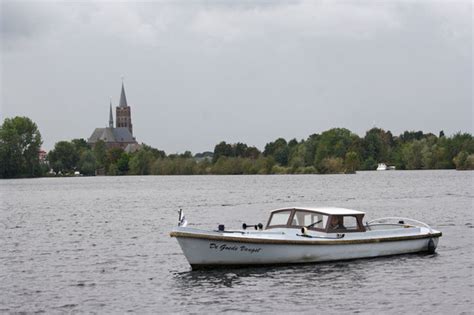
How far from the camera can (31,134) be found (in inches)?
7781

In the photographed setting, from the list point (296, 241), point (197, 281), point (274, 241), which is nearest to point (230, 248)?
point (274, 241)

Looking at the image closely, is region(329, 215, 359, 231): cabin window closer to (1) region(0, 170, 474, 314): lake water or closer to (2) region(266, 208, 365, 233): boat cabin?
(2) region(266, 208, 365, 233): boat cabin

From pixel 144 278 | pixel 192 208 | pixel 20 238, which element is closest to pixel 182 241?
pixel 144 278

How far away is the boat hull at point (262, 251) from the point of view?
3095 cm

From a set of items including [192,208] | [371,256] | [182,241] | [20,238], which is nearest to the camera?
[182,241]

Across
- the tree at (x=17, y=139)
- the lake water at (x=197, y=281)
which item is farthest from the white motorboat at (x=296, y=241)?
the tree at (x=17, y=139)

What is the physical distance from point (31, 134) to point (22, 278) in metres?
171

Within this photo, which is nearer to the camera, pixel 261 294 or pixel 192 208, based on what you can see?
pixel 261 294

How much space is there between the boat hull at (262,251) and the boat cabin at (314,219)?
82 cm

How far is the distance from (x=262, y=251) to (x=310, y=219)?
324 cm

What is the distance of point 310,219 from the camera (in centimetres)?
3356

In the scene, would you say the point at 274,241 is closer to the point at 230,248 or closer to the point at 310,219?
the point at 230,248

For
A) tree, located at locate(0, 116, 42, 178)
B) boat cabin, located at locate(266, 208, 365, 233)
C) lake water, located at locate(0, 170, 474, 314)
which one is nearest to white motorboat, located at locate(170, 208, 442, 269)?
boat cabin, located at locate(266, 208, 365, 233)

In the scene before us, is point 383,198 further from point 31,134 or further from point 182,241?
point 31,134
